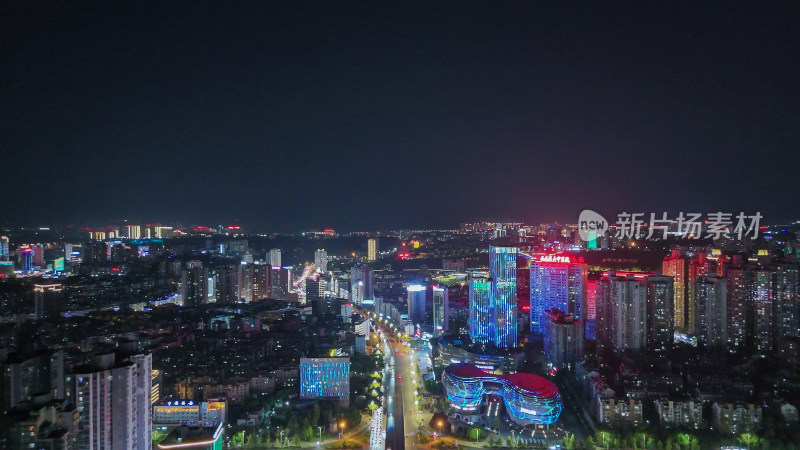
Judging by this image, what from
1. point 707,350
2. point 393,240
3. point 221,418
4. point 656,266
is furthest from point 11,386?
point 393,240

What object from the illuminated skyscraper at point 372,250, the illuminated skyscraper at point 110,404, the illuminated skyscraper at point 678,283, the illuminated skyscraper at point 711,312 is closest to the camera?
the illuminated skyscraper at point 110,404

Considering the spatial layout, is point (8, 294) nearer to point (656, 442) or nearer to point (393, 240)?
point (656, 442)

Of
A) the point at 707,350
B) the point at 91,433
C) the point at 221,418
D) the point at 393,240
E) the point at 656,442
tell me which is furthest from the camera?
the point at 393,240

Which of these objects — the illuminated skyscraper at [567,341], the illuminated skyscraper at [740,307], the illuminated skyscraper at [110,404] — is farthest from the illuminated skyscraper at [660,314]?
the illuminated skyscraper at [110,404]

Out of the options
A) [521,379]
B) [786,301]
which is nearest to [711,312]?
[786,301]

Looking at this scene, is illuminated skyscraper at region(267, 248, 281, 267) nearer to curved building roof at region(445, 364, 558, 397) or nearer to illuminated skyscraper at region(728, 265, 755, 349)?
curved building roof at region(445, 364, 558, 397)

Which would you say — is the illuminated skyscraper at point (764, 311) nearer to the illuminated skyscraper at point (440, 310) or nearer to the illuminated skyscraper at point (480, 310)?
the illuminated skyscraper at point (480, 310)
